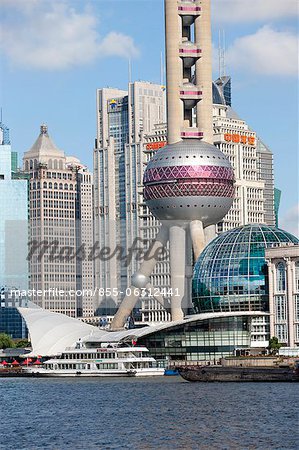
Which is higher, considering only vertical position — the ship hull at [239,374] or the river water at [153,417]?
the ship hull at [239,374]

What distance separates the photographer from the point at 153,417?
115 m

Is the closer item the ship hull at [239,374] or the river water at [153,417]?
the river water at [153,417]

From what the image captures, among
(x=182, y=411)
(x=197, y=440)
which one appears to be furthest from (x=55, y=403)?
(x=197, y=440)

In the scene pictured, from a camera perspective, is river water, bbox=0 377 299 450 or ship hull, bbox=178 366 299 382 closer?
river water, bbox=0 377 299 450

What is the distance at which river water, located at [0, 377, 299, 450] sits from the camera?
9512cm

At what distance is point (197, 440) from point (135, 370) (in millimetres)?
102132

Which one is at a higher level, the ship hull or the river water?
the ship hull

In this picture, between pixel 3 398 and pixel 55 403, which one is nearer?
pixel 55 403

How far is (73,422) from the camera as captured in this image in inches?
4392

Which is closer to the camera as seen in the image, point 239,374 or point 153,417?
point 153,417

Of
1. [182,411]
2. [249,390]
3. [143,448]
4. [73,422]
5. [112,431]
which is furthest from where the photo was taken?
[249,390]

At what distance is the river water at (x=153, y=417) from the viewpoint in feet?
312

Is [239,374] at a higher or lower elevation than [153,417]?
higher

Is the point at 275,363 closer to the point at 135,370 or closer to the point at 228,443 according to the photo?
the point at 135,370
